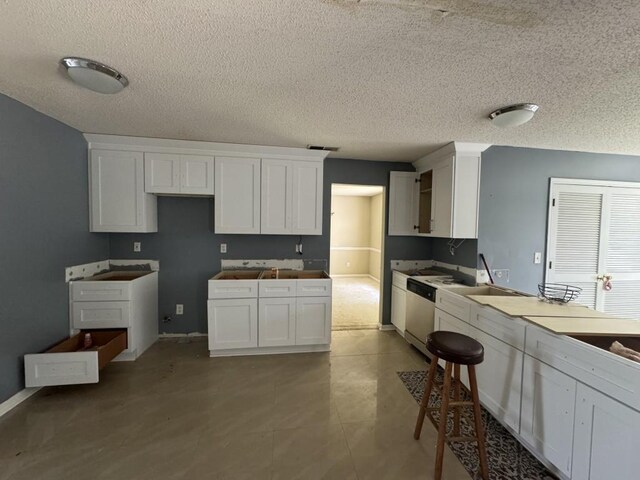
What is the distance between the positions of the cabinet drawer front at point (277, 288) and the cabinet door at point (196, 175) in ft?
4.20

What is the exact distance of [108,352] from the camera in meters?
2.38

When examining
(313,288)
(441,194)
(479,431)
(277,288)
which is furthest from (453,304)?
(277,288)

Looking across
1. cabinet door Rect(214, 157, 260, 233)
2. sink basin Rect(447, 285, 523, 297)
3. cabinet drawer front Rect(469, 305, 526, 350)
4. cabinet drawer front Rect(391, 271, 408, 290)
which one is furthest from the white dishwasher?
cabinet door Rect(214, 157, 260, 233)

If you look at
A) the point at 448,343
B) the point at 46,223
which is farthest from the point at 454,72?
the point at 46,223

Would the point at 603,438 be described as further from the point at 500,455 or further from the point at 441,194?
the point at 441,194

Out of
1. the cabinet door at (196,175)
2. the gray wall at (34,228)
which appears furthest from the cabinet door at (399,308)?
the gray wall at (34,228)

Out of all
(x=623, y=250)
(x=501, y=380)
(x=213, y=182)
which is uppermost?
(x=213, y=182)

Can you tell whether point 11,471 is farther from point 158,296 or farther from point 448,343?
point 448,343

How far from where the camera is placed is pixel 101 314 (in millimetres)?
2682

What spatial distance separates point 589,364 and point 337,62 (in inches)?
83.5

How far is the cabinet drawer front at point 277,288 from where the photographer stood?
9.72 ft

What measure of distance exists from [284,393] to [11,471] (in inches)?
67.4

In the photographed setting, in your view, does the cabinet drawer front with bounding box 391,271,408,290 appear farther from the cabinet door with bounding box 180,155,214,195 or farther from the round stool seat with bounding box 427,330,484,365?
the cabinet door with bounding box 180,155,214,195

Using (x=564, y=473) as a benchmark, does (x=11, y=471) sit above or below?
below
